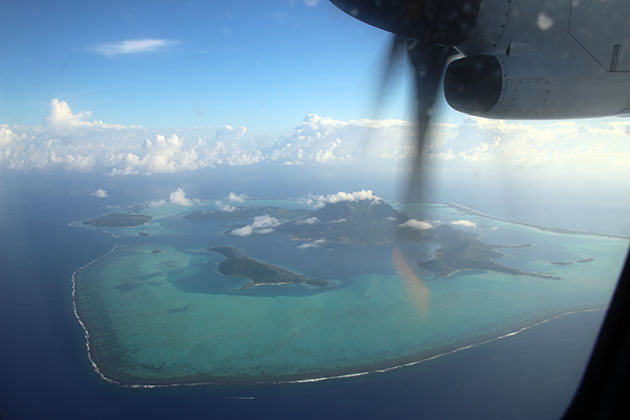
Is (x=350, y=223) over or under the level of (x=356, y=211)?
under

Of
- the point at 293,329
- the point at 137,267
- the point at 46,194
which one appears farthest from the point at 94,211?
the point at 293,329

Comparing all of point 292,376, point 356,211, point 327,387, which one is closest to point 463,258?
point 356,211

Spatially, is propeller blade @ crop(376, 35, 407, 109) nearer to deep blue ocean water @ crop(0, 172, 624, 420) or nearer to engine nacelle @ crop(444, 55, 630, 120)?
engine nacelle @ crop(444, 55, 630, 120)

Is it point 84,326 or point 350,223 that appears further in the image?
point 350,223

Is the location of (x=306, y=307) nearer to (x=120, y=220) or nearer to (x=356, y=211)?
(x=356, y=211)

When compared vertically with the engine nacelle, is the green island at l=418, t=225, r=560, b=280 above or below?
below

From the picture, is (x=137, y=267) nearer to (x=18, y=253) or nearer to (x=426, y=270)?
(x=18, y=253)

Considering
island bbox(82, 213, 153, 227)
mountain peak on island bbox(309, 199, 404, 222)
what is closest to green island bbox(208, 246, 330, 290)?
mountain peak on island bbox(309, 199, 404, 222)
